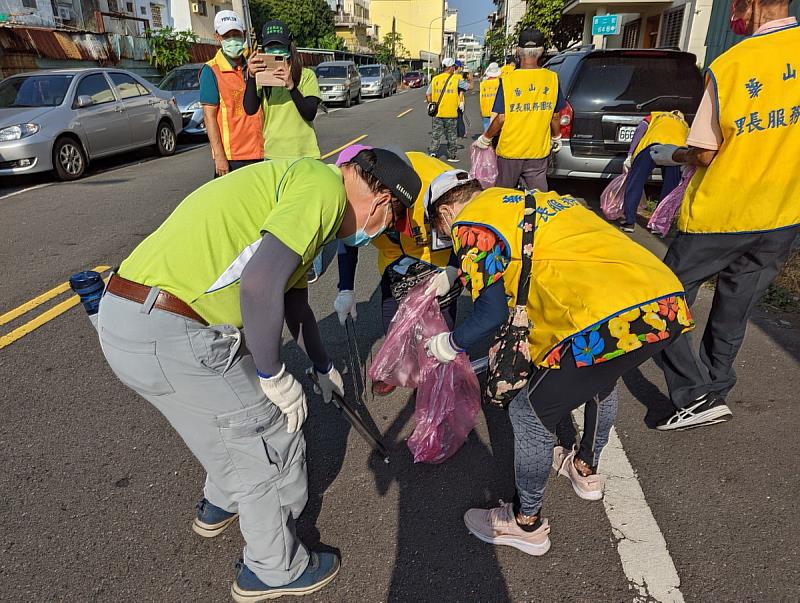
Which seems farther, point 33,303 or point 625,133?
point 625,133

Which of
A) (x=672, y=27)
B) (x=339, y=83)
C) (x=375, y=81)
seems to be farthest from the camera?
(x=375, y=81)

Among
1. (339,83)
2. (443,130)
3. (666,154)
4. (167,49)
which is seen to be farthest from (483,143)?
(167,49)

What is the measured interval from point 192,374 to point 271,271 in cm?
41

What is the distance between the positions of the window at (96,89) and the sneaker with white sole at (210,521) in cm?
874

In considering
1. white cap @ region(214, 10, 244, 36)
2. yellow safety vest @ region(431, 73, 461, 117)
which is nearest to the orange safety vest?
white cap @ region(214, 10, 244, 36)

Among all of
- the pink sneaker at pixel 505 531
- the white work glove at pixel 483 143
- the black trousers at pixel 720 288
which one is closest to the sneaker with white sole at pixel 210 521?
the pink sneaker at pixel 505 531

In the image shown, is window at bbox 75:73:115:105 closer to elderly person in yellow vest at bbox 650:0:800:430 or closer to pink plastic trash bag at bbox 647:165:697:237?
pink plastic trash bag at bbox 647:165:697:237

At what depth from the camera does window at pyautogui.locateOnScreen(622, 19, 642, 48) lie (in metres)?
23.0

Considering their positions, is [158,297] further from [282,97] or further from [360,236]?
[282,97]

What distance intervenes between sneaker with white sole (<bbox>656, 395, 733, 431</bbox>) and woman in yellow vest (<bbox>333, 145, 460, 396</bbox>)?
1221 millimetres

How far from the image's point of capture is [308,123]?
4.36 metres

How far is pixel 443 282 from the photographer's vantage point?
2465mm

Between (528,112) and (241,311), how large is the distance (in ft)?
13.4

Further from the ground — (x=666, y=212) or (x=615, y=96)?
(x=615, y=96)
